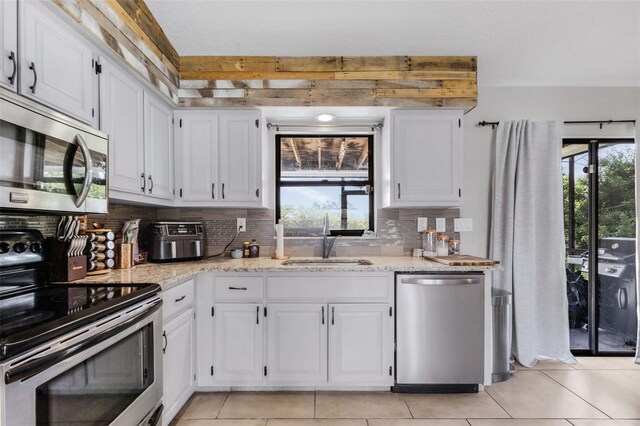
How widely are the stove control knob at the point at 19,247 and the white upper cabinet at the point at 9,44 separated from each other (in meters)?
0.68

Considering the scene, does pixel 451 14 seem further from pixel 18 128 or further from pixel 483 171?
pixel 18 128

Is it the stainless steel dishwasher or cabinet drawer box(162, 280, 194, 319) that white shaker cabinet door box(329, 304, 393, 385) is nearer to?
the stainless steel dishwasher

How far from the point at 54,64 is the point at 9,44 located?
201 mm

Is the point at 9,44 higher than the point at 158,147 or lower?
higher

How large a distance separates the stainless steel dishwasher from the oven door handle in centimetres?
168

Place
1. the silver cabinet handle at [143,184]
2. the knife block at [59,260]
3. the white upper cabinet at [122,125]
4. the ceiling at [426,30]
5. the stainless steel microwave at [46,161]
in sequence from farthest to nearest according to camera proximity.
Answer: the silver cabinet handle at [143,184] → the ceiling at [426,30] → the white upper cabinet at [122,125] → the knife block at [59,260] → the stainless steel microwave at [46,161]

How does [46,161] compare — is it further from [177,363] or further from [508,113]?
[508,113]

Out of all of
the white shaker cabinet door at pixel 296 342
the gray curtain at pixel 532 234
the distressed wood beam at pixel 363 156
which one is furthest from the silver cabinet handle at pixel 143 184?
the gray curtain at pixel 532 234

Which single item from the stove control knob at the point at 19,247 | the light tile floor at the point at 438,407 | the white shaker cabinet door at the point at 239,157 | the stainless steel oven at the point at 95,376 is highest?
the white shaker cabinet door at the point at 239,157

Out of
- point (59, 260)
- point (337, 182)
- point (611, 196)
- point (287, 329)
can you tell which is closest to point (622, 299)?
point (611, 196)

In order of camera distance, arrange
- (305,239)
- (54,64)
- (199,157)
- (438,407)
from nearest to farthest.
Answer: (54,64)
(438,407)
(199,157)
(305,239)

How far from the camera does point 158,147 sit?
2.31 m

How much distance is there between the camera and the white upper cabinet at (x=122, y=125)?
5.74 ft

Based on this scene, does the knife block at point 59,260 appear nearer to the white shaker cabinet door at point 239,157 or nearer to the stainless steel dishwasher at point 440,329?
the white shaker cabinet door at point 239,157
